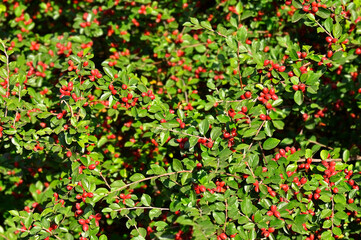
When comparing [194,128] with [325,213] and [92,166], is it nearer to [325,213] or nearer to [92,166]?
[92,166]

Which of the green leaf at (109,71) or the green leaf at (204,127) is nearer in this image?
the green leaf at (204,127)

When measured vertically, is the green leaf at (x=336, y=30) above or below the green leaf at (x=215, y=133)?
above

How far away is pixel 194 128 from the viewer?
2125 millimetres

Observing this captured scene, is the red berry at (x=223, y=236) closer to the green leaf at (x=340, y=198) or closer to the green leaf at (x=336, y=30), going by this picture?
the green leaf at (x=340, y=198)

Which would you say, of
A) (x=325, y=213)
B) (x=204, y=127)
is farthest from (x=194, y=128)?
(x=325, y=213)

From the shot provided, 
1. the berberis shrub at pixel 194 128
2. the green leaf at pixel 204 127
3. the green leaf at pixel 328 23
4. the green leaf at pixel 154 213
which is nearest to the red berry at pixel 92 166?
the berberis shrub at pixel 194 128

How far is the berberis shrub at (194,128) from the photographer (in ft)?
6.64

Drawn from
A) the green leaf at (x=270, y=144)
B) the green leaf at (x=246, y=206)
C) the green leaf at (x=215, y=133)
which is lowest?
the green leaf at (x=246, y=206)

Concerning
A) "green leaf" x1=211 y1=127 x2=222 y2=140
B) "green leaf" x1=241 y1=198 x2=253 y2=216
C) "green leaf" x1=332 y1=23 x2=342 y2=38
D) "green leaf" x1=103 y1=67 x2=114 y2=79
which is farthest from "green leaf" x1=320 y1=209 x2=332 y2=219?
"green leaf" x1=103 y1=67 x2=114 y2=79

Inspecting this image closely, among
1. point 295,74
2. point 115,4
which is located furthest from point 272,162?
point 115,4

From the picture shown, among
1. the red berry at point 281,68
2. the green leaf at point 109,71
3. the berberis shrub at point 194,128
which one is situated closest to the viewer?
the berberis shrub at point 194,128

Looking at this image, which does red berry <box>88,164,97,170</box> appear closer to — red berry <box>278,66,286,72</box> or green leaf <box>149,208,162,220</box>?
green leaf <box>149,208,162,220</box>

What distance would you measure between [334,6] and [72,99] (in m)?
1.60

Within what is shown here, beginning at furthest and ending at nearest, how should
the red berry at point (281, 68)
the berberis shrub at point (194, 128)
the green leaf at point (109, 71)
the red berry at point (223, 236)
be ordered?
the green leaf at point (109, 71)
the red berry at point (281, 68)
the berberis shrub at point (194, 128)
the red berry at point (223, 236)
